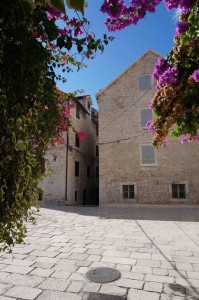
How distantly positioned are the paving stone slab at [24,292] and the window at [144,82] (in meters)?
18.5

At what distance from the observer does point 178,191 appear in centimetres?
1788

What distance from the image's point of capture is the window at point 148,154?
61.5 feet

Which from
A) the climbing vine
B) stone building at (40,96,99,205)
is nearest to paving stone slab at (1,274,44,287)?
the climbing vine

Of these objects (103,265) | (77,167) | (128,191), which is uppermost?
(77,167)

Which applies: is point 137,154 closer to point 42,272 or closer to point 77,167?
point 77,167

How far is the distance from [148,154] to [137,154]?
0.85 m

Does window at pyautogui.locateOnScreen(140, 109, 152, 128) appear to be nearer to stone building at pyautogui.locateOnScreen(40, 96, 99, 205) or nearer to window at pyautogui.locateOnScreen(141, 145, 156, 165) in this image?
window at pyautogui.locateOnScreen(141, 145, 156, 165)

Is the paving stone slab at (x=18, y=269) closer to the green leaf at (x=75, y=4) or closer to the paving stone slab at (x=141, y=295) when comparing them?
the paving stone slab at (x=141, y=295)

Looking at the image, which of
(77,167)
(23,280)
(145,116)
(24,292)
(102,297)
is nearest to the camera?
(102,297)

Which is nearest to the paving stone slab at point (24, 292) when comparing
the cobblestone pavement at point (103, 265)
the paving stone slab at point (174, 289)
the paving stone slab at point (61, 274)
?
the cobblestone pavement at point (103, 265)

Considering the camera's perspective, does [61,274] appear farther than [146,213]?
No

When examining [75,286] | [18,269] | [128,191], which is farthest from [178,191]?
[75,286]

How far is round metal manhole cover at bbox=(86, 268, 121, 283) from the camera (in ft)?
13.2

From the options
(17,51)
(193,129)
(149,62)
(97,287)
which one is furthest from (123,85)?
(17,51)
